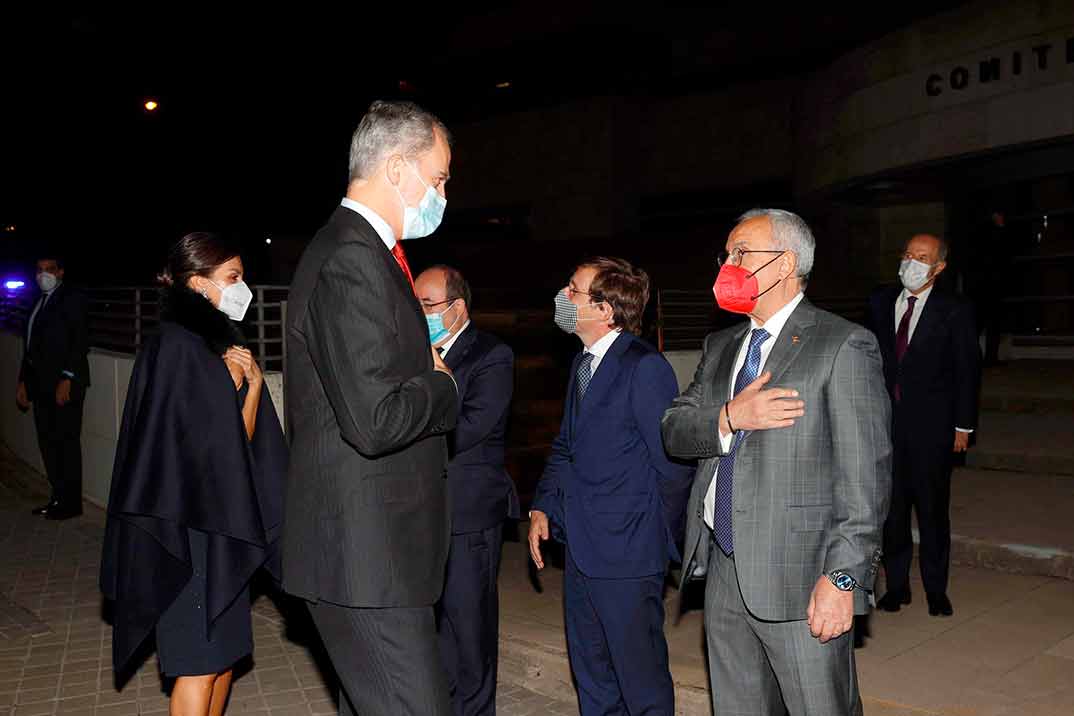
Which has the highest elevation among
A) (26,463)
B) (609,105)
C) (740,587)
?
(609,105)

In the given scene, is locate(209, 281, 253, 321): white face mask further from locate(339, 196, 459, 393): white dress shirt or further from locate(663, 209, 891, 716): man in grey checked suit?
locate(663, 209, 891, 716): man in grey checked suit

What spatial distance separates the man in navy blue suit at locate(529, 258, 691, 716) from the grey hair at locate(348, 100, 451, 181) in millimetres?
1547

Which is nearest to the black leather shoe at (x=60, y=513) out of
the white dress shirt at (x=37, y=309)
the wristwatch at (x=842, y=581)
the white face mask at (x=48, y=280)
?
the white dress shirt at (x=37, y=309)

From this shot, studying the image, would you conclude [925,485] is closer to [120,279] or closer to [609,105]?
[609,105]

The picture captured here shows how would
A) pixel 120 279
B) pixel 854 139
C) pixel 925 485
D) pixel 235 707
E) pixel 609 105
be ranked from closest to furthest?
1. pixel 235 707
2. pixel 925 485
3. pixel 854 139
4. pixel 609 105
5. pixel 120 279

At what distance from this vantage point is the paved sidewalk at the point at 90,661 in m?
4.86

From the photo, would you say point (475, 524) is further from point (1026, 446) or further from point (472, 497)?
point (1026, 446)

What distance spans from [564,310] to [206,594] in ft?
5.78

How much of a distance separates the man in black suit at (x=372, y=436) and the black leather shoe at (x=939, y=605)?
13.6ft

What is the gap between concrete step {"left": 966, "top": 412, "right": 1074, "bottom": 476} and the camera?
31.3ft

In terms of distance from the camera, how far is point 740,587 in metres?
2.90

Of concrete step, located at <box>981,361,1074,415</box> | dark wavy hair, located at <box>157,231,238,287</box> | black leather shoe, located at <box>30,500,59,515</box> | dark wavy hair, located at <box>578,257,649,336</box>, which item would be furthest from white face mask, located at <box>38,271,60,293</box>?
concrete step, located at <box>981,361,1074,415</box>

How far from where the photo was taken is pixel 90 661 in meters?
5.49

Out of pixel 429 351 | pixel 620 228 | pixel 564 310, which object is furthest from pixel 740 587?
pixel 620 228
